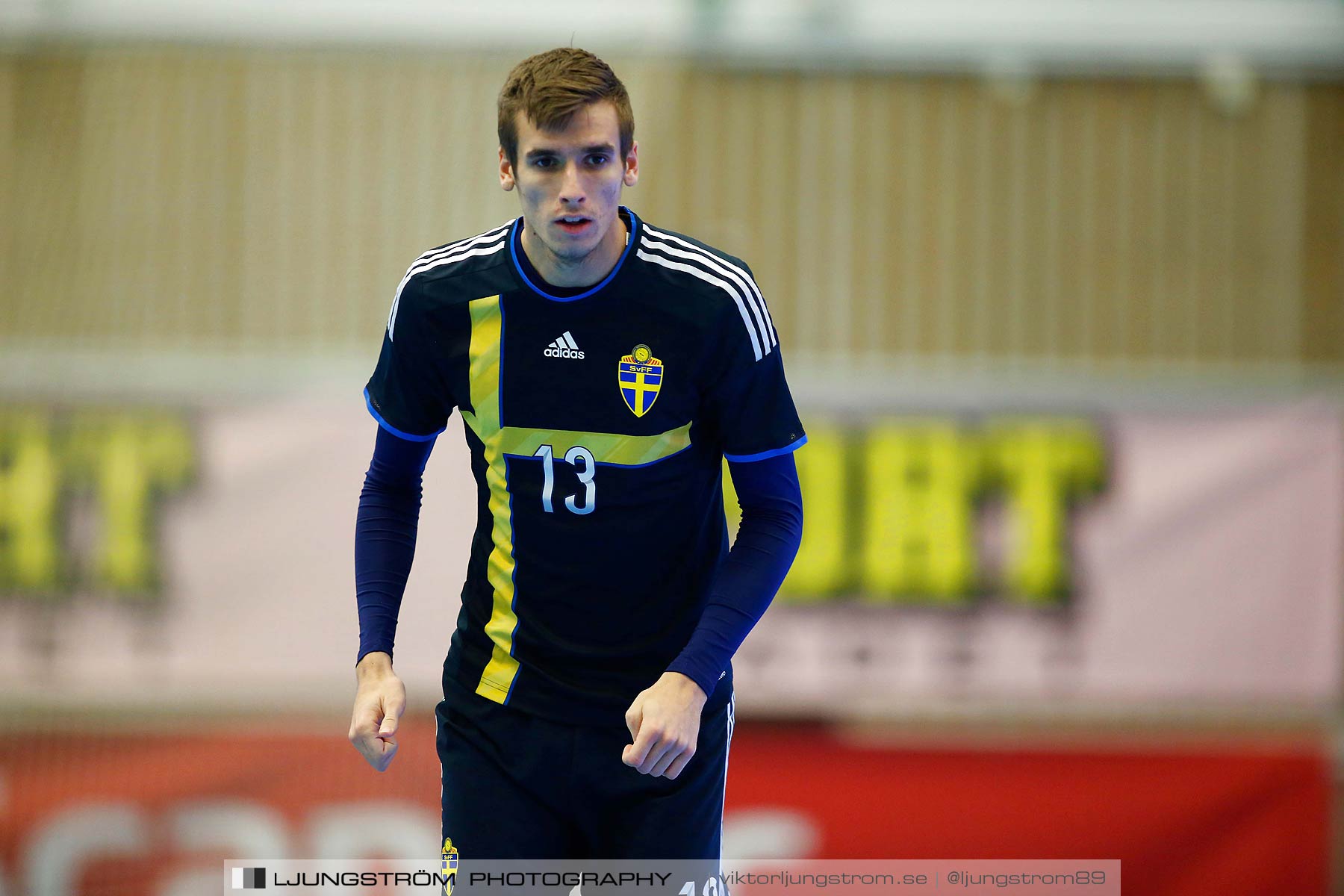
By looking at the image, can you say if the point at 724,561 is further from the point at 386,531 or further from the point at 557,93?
the point at 557,93

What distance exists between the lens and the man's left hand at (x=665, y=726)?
1.95 m

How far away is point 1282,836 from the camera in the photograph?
508 cm

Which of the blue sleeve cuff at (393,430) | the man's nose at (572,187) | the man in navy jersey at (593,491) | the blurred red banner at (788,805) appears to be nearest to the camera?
the man's nose at (572,187)

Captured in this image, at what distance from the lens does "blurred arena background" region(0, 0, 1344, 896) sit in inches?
199

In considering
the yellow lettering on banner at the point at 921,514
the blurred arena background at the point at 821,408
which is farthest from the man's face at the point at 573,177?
the yellow lettering on banner at the point at 921,514

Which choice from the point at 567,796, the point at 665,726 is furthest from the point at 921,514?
the point at 665,726

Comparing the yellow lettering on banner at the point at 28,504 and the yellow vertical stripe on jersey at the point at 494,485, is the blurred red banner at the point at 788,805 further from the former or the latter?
the yellow vertical stripe on jersey at the point at 494,485

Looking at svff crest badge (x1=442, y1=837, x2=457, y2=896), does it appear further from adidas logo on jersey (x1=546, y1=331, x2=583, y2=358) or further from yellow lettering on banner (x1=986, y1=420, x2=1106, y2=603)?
yellow lettering on banner (x1=986, y1=420, x2=1106, y2=603)

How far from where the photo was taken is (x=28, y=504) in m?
5.11

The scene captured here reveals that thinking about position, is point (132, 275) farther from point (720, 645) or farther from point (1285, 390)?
point (1285, 390)

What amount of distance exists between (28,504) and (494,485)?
359 centimetres

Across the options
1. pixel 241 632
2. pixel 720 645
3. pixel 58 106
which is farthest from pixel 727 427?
pixel 58 106

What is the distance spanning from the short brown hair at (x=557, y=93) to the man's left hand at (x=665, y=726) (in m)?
0.88

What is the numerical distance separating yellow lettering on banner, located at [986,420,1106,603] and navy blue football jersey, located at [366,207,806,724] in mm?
3095
